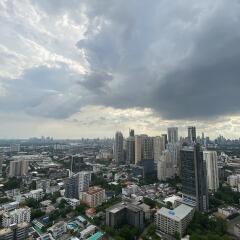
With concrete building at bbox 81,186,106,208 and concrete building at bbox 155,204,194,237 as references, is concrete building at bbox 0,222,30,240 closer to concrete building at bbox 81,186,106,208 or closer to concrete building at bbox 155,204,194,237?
concrete building at bbox 81,186,106,208

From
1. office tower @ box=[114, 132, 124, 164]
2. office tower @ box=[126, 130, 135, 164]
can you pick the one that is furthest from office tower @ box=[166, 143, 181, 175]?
office tower @ box=[114, 132, 124, 164]

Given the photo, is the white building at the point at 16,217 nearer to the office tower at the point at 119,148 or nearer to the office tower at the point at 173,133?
the office tower at the point at 119,148

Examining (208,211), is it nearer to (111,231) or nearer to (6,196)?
(111,231)

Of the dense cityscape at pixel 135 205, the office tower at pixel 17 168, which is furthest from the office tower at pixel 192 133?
the office tower at pixel 17 168

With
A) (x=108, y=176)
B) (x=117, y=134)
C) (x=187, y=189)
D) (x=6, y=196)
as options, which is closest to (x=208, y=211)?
(x=187, y=189)

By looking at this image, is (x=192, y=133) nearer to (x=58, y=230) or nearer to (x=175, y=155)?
(x=175, y=155)
